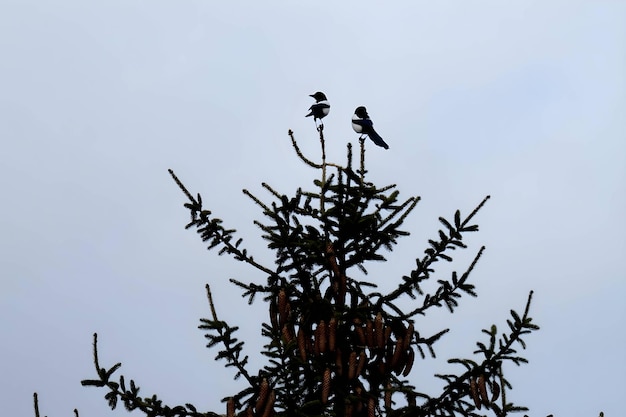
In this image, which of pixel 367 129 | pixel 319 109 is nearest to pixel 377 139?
pixel 367 129

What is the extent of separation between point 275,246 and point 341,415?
198 cm

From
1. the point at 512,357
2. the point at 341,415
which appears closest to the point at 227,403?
the point at 341,415

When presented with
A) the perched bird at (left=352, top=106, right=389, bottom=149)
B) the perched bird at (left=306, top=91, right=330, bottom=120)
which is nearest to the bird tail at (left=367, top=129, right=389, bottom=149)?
the perched bird at (left=352, top=106, right=389, bottom=149)

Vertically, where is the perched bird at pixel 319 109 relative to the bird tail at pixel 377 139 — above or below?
above

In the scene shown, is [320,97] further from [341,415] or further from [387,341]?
[341,415]

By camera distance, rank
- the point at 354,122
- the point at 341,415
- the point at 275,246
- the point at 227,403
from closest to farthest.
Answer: the point at 227,403 → the point at 341,415 → the point at 275,246 → the point at 354,122

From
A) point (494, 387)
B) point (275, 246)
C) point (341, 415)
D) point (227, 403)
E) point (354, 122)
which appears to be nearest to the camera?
point (227, 403)

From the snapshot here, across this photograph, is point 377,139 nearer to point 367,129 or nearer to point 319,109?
point 367,129

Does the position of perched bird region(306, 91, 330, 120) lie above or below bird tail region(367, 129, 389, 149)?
above

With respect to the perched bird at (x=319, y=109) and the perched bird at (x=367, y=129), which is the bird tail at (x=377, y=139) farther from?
the perched bird at (x=319, y=109)

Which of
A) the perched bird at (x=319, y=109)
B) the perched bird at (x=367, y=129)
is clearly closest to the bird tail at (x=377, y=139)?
the perched bird at (x=367, y=129)

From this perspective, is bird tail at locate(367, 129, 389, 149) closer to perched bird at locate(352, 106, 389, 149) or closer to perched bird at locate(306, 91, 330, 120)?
perched bird at locate(352, 106, 389, 149)

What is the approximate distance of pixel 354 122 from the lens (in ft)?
36.3

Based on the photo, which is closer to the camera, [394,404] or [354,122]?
[394,404]
